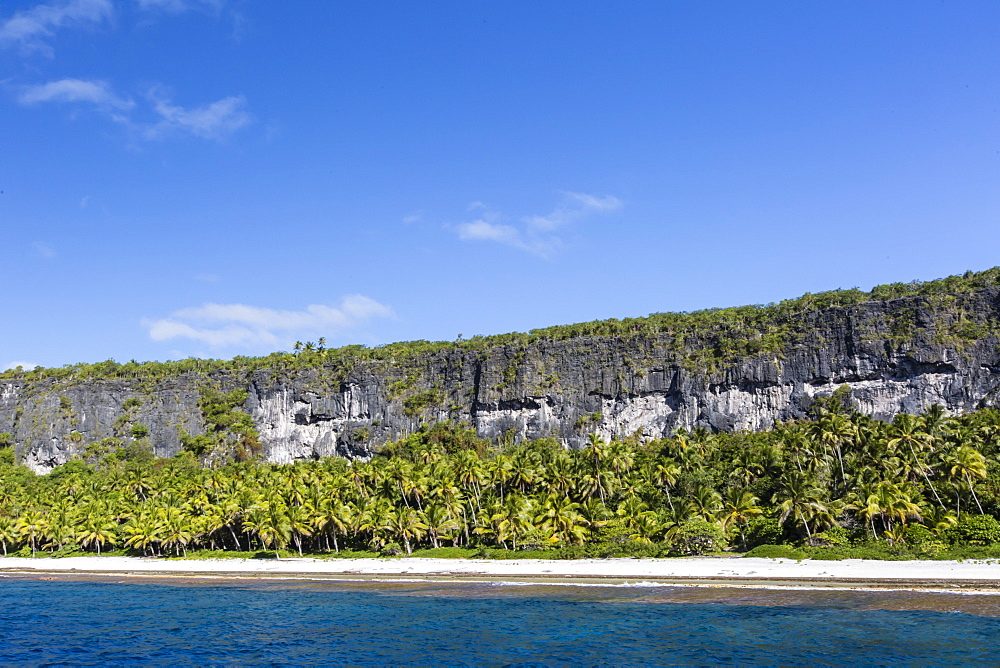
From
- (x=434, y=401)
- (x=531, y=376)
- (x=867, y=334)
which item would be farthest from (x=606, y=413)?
(x=867, y=334)

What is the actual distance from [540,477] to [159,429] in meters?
91.9

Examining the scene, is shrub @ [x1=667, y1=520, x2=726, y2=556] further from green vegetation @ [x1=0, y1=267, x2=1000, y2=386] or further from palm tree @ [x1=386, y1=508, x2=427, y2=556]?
green vegetation @ [x1=0, y1=267, x2=1000, y2=386]

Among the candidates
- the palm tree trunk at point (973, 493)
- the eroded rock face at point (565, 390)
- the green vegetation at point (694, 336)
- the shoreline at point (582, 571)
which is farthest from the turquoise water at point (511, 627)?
the green vegetation at point (694, 336)

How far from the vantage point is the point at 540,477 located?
7325cm

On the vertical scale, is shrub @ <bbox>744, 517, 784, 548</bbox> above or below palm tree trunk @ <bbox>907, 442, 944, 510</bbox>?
below

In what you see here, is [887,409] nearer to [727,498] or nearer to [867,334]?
[867,334]

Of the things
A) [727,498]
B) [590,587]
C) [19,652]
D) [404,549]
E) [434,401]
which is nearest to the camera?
[19,652]

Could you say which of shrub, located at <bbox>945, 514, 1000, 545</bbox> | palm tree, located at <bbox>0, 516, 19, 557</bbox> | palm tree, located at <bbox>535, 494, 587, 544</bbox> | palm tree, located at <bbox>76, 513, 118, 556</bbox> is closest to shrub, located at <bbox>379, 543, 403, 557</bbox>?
palm tree, located at <bbox>535, 494, 587, 544</bbox>

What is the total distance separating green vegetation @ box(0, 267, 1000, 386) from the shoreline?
205 feet

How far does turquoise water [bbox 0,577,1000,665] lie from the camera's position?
33375 mm

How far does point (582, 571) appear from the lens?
54.3 m

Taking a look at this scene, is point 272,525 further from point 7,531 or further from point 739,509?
point 739,509

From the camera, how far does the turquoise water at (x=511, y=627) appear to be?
3338cm

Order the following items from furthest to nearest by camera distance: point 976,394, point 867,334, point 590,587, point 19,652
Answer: point 867,334, point 976,394, point 590,587, point 19,652
